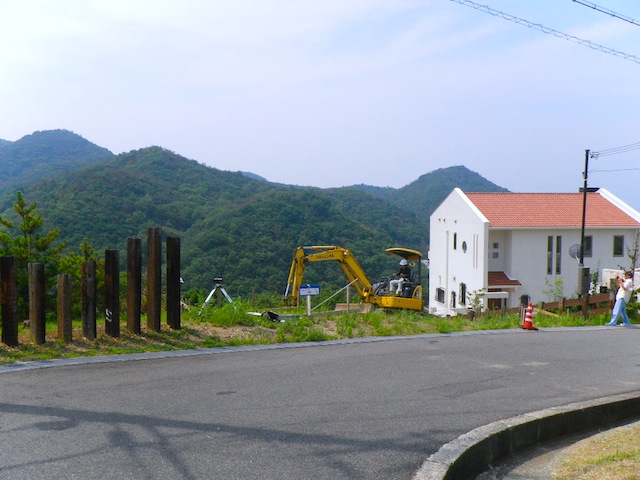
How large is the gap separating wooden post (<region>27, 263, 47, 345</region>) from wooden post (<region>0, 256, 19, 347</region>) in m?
0.28

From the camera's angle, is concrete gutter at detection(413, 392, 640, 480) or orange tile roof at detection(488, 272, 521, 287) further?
orange tile roof at detection(488, 272, 521, 287)

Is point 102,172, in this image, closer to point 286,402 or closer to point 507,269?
point 507,269

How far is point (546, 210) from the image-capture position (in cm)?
4309

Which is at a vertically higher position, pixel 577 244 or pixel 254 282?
pixel 577 244

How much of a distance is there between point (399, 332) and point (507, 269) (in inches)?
1148

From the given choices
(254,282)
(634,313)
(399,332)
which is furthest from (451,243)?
(399,332)

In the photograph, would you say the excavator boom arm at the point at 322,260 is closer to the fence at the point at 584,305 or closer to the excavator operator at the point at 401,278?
the excavator operator at the point at 401,278

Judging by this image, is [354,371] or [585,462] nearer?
[585,462]

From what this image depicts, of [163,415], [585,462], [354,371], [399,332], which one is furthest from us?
[399,332]

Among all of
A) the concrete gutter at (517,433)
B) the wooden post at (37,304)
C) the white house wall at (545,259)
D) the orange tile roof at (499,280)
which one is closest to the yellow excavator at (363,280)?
the wooden post at (37,304)

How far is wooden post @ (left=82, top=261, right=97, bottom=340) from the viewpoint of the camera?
408 inches

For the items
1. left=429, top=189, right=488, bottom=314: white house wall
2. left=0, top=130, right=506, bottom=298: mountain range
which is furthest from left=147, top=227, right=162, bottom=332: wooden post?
left=429, top=189, right=488, bottom=314: white house wall

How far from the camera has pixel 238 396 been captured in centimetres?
774

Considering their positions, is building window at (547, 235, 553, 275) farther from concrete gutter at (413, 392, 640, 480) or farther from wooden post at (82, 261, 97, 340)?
wooden post at (82, 261, 97, 340)
